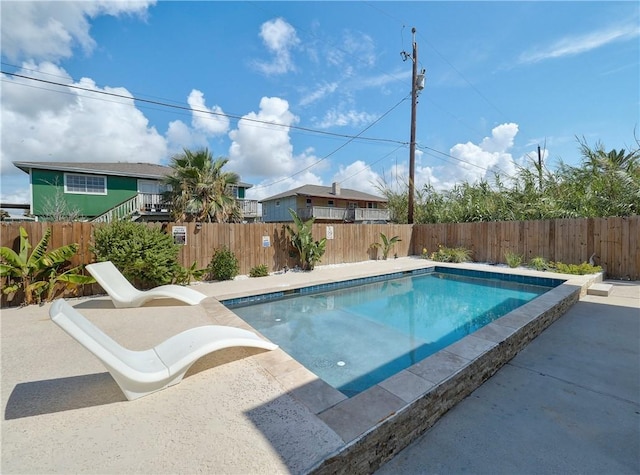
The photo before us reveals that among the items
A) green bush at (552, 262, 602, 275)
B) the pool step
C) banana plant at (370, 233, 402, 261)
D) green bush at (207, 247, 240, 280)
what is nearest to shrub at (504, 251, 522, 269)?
green bush at (552, 262, 602, 275)

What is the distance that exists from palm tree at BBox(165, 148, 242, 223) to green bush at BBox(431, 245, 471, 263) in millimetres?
9550

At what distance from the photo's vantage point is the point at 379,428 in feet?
6.85

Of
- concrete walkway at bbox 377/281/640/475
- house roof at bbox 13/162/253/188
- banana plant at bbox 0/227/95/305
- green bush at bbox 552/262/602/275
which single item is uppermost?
house roof at bbox 13/162/253/188

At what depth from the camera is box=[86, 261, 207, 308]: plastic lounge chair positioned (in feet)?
17.7

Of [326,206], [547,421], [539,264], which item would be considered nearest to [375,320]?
[547,421]

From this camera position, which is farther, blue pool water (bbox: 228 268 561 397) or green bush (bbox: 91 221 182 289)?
green bush (bbox: 91 221 182 289)

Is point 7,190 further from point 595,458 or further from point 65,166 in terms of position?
point 595,458

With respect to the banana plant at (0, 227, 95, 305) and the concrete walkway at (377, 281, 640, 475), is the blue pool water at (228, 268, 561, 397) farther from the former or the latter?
the banana plant at (0, 227, 95, 305)

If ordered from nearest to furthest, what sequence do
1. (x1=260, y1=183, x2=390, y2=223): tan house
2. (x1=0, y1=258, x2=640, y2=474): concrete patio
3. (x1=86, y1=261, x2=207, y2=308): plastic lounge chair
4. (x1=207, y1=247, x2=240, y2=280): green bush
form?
1. (x1=0, y1=258, x2=640, y2=474): concrete patio
2. (x1=86, y1=261, x2=207, y2=308): plastic lounge chair
3. (x1=207, y1=247, x2=240, y2=280): green bush
4. (x1=260, y1=183, x2=390, y2=223): tan house

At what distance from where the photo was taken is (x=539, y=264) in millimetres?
10070

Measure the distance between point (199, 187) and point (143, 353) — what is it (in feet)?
33.2

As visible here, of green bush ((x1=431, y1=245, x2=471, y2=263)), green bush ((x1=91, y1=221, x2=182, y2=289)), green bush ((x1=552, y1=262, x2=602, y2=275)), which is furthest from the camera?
green bush ((x1=431, y1=245, x2=471, y2=263))

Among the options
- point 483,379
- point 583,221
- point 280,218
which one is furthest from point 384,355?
point 280,218

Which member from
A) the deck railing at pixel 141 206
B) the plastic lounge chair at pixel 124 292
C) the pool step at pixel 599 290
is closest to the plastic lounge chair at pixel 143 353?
the plastic lounge chair at pixel 124 292
